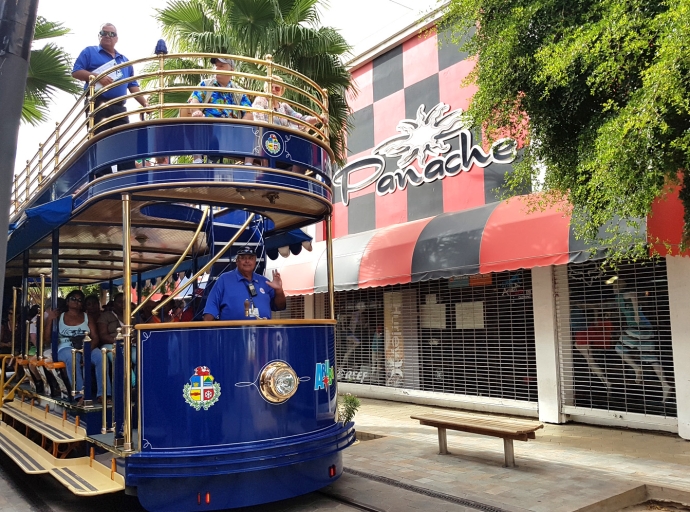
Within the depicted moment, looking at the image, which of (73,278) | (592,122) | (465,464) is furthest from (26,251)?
(592,122)

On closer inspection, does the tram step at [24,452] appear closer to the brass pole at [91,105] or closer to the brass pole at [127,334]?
the brass pole at [127,334]

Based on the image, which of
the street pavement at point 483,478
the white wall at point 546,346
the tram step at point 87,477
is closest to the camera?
the tram step at point 87,477

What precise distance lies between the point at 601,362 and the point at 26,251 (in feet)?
28.2

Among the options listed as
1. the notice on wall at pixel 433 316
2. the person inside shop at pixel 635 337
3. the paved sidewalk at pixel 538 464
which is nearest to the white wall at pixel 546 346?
the paved sidewalk at pixel 538 464

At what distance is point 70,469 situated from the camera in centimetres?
582

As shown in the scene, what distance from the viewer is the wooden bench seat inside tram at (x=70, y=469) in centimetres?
515

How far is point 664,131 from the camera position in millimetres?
4809

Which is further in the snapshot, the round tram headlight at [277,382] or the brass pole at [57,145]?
the brass pole at [57,145]

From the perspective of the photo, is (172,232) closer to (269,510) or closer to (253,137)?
(253,137)

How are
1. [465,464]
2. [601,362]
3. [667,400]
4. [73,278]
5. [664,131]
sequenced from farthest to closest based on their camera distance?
1. [73,278]
2. [601,362]
3. [667,400]
4. [465,464]
5. [664,131]

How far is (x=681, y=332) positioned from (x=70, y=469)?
746 centimetres

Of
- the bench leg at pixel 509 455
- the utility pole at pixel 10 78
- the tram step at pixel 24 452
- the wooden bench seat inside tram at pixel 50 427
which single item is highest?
the utility pole at pixel 10 78

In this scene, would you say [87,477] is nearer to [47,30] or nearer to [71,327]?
[71,327]

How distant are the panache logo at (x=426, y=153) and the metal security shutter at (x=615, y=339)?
2.61 m
